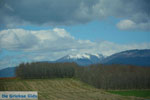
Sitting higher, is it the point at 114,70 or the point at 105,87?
the point at 114,70

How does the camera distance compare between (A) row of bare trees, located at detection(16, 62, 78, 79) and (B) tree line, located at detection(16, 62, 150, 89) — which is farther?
(A) row of bare trees, located at detection(16, 62, 78, 79)

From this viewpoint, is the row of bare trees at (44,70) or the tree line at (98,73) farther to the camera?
the row of bare trees at (44,70)

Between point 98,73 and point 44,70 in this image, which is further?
point 44,70

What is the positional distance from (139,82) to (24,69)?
63422 mm

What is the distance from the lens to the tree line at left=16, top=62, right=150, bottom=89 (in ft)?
324

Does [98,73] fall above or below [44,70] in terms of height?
below

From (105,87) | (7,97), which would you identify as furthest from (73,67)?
(7,97)

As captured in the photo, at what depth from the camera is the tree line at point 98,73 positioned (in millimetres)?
98688

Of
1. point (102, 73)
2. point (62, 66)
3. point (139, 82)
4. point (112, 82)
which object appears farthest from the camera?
point (62, 66)

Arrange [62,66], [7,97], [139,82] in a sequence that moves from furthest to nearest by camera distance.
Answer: [62,66] < [139,82] < [7,97]

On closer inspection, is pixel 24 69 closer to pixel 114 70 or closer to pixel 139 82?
pixel 114 70

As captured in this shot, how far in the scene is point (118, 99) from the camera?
60.6 meters

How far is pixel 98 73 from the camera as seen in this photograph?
11500 centimetres

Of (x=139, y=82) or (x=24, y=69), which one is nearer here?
(x=139, y=82)
